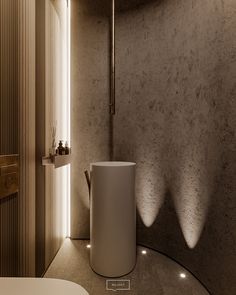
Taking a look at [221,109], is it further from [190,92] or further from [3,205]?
[3,205]

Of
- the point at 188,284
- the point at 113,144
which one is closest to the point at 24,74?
the point at 113,144

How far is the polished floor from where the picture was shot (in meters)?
1.50

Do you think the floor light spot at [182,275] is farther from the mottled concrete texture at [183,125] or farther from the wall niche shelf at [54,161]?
the wall niche shelf at [54,161]

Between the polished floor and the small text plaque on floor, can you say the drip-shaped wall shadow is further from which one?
the small text plaque on floor

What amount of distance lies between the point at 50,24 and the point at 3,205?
4.63 ft

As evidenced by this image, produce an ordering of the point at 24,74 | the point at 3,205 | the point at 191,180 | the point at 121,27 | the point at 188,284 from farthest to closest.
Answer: the point at 121,27 → the point at 191,180 → the point at 188,284 → the point at 24,74 → the point at 3,205

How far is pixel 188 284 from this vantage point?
61.8 inches

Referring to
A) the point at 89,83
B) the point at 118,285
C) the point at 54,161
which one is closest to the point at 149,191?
the point at 118,285

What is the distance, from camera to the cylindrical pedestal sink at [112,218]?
1.66m

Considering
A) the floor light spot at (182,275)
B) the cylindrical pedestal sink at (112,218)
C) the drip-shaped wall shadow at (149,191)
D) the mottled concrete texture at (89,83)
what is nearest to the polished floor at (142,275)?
the floor light spot at (182,275)

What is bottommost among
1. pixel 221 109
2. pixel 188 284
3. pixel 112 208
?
pixel 188 284

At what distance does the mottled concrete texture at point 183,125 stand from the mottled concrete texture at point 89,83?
0.14 metres

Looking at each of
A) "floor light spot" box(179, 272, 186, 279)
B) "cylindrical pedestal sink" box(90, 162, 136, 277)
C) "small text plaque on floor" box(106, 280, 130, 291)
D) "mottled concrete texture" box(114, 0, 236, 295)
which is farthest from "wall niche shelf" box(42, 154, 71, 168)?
"floor light spot" box(179, 272, 186, 279)

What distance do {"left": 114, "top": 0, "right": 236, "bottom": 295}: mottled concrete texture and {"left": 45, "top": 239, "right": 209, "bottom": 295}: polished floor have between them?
9cm
